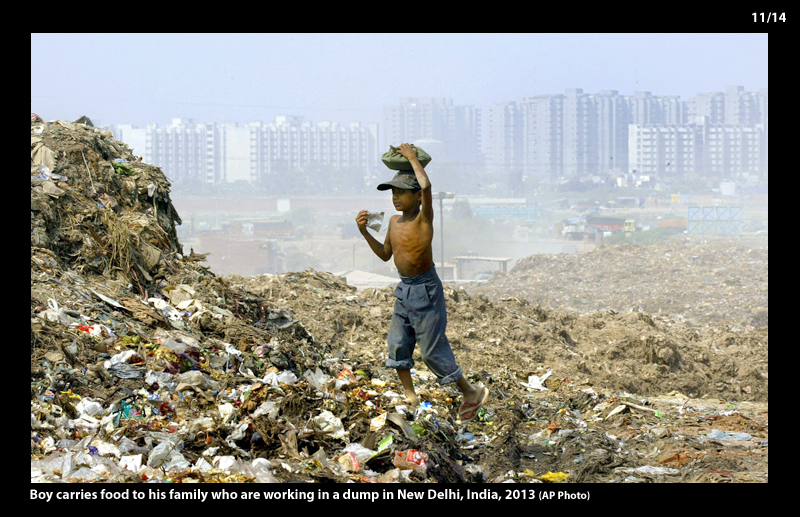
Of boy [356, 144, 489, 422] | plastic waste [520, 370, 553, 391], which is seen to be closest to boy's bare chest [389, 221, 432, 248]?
boy [356, 144, 489, 422]

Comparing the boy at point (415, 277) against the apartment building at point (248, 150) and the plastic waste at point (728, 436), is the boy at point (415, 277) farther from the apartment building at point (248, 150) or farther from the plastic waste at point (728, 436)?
the apartment building at point (248, 150)

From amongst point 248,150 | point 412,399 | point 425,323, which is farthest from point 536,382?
point 248,150

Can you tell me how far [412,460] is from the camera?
4.83 meters

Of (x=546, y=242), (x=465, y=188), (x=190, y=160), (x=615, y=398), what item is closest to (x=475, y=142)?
(x=465, y=188)

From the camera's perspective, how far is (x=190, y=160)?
5244 centimetres

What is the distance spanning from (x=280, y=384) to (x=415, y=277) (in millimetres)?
1326

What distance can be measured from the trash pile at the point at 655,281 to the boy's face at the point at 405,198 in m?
13.7

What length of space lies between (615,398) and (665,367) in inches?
85.9

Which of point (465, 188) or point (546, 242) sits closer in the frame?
point (546, 242)

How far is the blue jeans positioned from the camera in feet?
18.8

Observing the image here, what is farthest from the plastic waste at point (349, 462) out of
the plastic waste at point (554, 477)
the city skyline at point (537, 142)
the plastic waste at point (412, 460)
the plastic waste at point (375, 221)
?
the city skyline at point (537, 142)

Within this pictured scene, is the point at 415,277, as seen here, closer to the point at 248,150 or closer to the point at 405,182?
the point at 405,182

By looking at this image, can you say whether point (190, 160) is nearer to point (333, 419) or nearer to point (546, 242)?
point (546, 242)

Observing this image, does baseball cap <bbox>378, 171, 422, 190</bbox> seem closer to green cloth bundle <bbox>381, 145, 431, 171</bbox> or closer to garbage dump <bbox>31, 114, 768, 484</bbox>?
green cloth bundle <bbox>381, 145, 431, 171</bbox>
